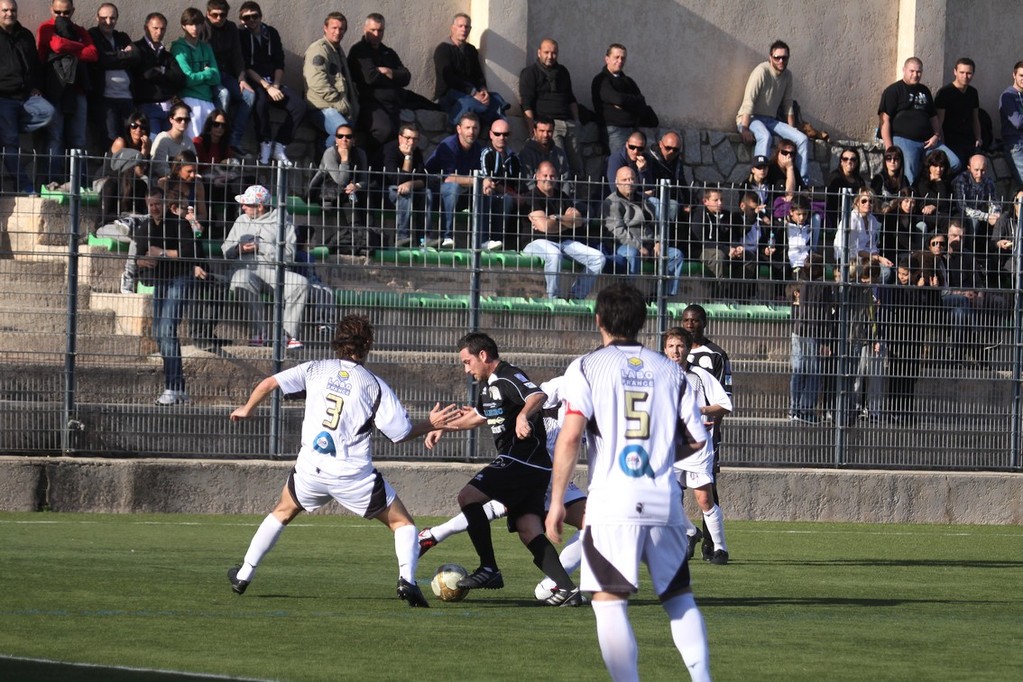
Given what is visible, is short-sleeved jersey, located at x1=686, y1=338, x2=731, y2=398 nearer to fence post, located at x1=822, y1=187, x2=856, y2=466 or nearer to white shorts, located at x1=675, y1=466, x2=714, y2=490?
white shorts, located at x1=675, y1=466, x2=714, y2=490

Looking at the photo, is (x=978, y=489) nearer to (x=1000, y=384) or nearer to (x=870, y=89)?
(x=1000, y=384)

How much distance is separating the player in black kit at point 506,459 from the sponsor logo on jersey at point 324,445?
2.33ft

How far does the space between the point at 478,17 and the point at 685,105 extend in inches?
140

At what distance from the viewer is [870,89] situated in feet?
86.1

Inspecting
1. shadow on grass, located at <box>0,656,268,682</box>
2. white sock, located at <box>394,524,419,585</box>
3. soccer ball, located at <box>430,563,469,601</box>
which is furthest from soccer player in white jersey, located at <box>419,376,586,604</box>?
shadow on grass, located at <box>0,656,268,682</box>

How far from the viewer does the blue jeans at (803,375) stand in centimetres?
1703

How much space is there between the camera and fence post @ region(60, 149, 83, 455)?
15.5 m

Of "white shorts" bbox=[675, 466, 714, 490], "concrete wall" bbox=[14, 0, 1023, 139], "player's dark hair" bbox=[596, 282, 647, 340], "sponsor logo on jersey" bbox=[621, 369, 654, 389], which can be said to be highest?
"concrete wall" bbox=[14, 0, 1023, 139]

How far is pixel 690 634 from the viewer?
695cm

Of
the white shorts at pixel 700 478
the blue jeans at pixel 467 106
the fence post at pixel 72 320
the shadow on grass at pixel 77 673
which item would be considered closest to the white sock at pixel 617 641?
the shadow on grass at pixel 77 673

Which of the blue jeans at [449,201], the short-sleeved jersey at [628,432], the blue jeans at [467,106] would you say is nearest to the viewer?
the short-sleeved jersey at [628,432]

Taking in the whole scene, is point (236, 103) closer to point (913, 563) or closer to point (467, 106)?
point (467, 106)

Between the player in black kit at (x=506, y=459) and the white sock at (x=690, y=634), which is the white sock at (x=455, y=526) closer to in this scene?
the player in black kit at (x=506, y=459)

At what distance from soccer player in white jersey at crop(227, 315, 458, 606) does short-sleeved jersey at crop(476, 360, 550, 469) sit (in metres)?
0.60
